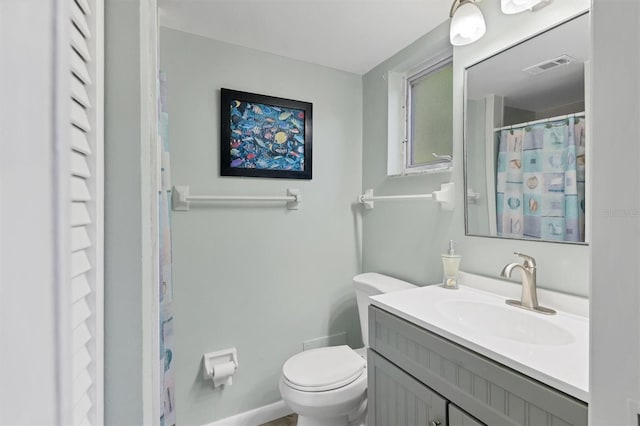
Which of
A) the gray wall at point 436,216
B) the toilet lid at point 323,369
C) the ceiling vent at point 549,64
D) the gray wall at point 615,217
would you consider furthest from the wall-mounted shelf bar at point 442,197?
the gray wall at point 615,217

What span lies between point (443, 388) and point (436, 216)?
840mm

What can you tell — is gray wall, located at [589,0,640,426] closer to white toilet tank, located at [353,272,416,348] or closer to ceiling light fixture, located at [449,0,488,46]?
ceiling light fixture, located at [449,0,488,46]

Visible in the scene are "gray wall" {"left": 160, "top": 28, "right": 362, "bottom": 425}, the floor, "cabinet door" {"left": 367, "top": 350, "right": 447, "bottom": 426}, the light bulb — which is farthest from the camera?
the floor

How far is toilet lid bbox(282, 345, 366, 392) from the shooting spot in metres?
1.32

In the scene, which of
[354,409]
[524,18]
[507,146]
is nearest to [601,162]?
[507,146]

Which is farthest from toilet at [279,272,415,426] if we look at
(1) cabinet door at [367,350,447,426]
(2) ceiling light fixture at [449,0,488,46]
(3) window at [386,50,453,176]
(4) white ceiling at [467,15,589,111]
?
(2) ceiling light fixture at [449,0,488,46]

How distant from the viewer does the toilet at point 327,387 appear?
1.29 m

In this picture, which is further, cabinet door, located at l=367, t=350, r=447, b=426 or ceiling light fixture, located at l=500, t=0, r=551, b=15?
ceiling light fixture, located at l=500, t=0, r=551, b=15

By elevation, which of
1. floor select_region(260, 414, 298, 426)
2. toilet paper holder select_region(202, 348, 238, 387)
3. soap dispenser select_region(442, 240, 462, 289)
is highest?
soap dispenser select_region(442, 240, 462, 289)

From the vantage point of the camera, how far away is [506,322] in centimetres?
108

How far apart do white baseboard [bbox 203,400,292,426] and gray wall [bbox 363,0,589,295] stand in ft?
3.28
